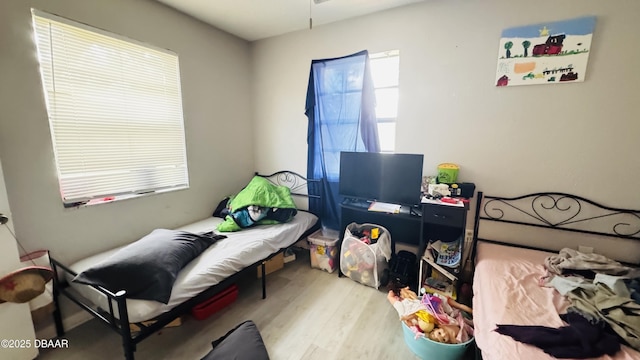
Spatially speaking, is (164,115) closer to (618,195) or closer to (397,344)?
(397,344)

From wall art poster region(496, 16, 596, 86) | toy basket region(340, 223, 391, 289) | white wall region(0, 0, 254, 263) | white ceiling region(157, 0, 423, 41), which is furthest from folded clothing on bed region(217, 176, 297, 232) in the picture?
wall art poster region(496, 16, 596, 86)

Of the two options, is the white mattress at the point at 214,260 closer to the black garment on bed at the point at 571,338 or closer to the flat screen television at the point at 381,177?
the flat screen television at the point at 381,177

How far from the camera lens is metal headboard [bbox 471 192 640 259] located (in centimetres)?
183

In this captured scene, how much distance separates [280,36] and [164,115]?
1584 mm

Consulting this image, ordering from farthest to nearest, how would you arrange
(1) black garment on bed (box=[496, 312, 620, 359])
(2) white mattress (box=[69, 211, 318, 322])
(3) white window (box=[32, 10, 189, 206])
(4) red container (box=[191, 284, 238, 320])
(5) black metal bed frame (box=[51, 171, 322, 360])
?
(4) red container (box=[191, 284, 238, 320]), (3) white window (box=[32, 10, 189, 206]), (2) white mattress (box=[69, 211, 318, 322]), (5) black metal bed frame (box=[51, 171, 322, 360]), (1) black garment on bed (box=[496, 312, 620, 359])

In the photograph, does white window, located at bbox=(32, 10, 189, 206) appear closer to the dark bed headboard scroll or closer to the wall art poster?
the dark bed headboard scroll

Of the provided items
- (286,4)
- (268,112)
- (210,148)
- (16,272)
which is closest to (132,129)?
(210,148)

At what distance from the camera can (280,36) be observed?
9.77ft

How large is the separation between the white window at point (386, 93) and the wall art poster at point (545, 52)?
848mm

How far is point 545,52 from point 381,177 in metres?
1.52

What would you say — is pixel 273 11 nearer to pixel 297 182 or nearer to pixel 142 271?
pixel 297 182

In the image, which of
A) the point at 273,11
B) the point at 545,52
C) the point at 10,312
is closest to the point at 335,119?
the point at 273,11

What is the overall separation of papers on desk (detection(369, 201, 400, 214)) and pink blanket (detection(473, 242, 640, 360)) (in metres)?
0.74

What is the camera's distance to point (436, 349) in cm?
152
